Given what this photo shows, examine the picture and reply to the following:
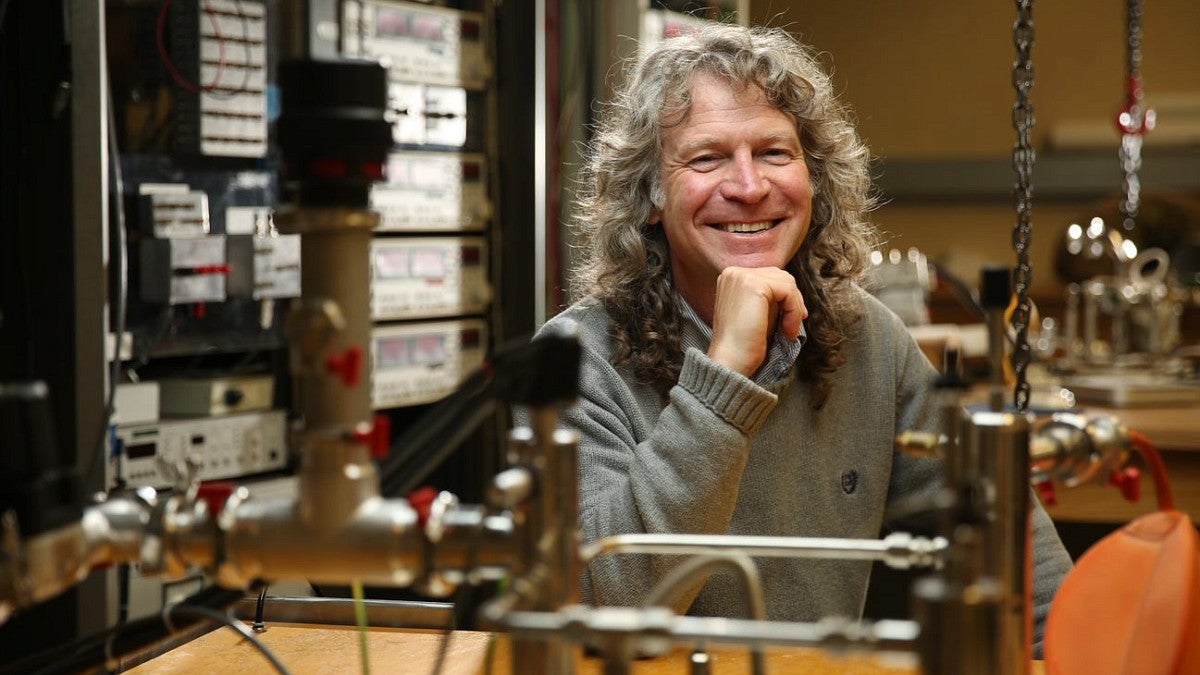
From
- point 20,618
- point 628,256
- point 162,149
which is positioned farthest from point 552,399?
point 162,149

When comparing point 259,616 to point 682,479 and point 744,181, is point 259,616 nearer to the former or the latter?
point 682,479

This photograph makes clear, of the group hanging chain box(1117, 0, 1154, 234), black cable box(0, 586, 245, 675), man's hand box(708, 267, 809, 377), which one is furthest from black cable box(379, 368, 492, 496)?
hanging chain box(1117, 0, 1154, 234)

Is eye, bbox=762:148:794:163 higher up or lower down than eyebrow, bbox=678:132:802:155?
lower down

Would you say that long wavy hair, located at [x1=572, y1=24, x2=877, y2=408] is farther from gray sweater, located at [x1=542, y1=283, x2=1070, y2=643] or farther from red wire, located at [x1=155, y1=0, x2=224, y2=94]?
red wire, located at [x1=155, y1=0, x2=224, y2=94]

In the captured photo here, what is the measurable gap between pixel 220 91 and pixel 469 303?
922mm

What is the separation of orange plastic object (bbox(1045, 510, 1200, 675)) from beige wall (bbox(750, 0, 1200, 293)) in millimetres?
5227

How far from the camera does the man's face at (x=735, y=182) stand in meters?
1.52

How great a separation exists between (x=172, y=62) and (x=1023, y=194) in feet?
6.00

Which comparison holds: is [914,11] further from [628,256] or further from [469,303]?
[628,256]

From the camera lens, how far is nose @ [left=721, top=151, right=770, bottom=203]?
1.50 m

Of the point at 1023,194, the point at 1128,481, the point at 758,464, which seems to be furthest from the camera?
the point at 758,464

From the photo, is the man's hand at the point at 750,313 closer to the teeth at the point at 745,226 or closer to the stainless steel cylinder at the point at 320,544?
the teeth at the point at 745,226

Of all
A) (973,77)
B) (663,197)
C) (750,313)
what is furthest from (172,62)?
(973,77)

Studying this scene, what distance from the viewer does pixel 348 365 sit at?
23.8 inches
